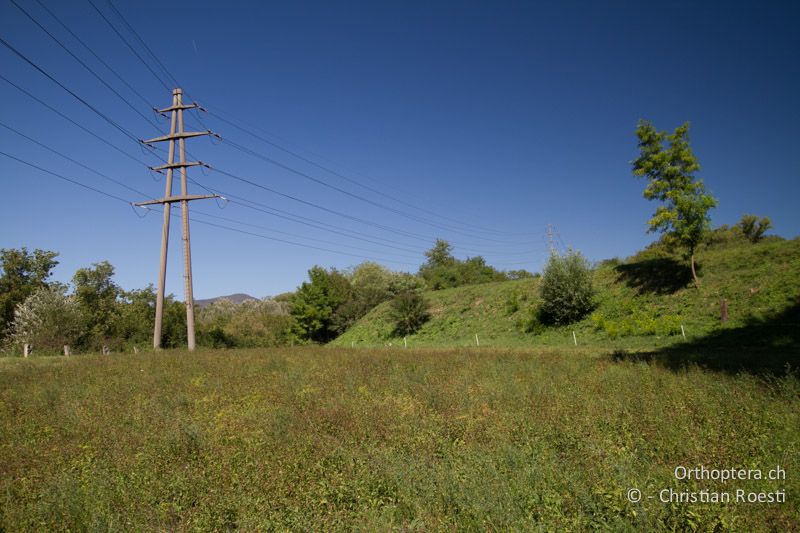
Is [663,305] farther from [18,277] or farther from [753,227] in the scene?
[18,277]

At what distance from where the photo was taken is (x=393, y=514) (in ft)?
14.0

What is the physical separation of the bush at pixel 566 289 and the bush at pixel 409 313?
45.0 ft

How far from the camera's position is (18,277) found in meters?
62.2

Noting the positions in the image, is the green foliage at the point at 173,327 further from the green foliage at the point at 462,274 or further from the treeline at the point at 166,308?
the green foliage at the point at 462,274

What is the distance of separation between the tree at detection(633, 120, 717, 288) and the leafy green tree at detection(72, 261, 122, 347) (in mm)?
76463

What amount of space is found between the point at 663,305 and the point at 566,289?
596cm

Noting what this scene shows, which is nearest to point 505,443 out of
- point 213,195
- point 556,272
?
point 213,195

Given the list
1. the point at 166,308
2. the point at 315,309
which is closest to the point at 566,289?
the point at 315,309

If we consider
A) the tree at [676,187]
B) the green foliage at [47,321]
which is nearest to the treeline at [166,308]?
the green foliage at [47,321]

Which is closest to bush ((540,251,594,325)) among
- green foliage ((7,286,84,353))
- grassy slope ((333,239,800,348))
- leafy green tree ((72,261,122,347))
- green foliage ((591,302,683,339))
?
grassy slope ((333,239,800,348))

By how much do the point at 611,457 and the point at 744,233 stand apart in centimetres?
6959

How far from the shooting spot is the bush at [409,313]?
39.9 m

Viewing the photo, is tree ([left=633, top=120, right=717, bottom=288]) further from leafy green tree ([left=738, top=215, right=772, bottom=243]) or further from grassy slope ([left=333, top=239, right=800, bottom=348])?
leafy green tree ([left=738, top=215, right=772, bottom=243])

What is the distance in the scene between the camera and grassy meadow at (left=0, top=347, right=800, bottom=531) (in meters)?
4.13
